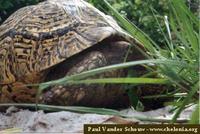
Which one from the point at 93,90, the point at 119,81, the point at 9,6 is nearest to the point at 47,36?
the point at 93,90

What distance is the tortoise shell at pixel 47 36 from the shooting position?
272 cm

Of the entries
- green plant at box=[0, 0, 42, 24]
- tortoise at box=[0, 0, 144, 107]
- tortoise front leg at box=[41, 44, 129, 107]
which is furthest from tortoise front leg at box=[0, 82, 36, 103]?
green plant at box=[0, 0, 42, 24]

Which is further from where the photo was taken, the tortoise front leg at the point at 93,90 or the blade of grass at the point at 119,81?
the tortoise front leg at the point at 93,90

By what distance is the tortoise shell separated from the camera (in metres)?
2.72

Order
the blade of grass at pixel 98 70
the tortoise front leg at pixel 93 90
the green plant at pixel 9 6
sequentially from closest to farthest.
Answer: the blade of grass at pixel 98 70
the tortoise front leg at pixel 93 90
the green plant at pixel 9 6

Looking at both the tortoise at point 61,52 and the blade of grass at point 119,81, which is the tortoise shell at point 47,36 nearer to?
the tortoise at point 61,52

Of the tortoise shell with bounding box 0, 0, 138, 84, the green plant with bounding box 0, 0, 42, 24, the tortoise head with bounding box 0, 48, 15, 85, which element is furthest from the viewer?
the green plant with bounding box 0, 0, 42, 24

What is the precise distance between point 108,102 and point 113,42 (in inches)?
12.7

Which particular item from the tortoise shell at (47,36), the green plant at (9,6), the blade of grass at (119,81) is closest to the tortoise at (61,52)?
the tortoise shell at (47,36)

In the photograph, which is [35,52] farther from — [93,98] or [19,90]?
[93,98]

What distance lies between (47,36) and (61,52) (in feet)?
0.44

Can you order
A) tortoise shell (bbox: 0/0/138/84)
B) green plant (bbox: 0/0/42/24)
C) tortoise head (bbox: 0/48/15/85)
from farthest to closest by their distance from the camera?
green plant (bbox: 0/0/42/24)
tortoise head (bbox: 0/48/15/85)
tortoise shell (bbox: 0/0/138/84)

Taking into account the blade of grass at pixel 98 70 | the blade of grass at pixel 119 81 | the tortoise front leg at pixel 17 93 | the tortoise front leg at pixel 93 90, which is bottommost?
the tortoise front leg at pixel 17 93

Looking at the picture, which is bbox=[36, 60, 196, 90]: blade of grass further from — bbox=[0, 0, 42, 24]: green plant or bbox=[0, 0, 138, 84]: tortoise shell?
bbox=[0, 0, 42, 24]: green plant
